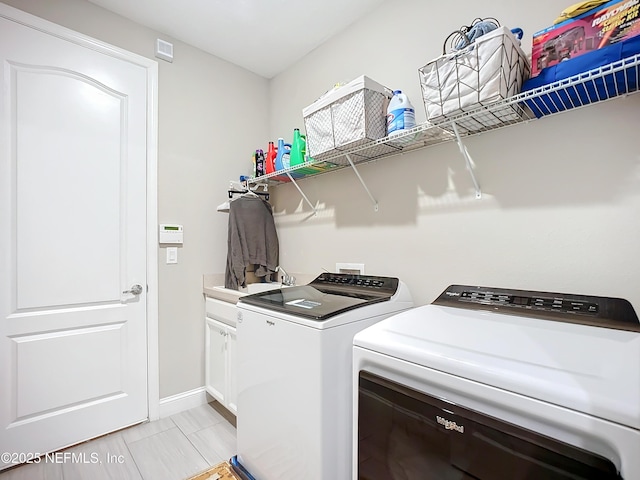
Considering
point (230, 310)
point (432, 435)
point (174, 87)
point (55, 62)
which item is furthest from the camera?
point (174, 87)

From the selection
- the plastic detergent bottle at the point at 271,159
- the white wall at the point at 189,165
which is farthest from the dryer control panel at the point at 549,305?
the white wall at the point at 189,165

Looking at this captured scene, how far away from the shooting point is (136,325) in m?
2.13

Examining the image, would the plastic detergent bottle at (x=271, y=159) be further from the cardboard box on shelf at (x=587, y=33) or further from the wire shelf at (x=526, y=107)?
the cardboard box on shelf at (x=587, y=33)

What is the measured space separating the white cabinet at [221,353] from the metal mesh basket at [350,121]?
3.89 ft

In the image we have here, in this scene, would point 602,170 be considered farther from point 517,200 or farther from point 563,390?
point 563,390

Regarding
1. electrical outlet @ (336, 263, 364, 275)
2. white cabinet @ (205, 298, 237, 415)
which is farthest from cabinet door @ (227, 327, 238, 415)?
electrical outlet @ (336, 263, 364, 275)

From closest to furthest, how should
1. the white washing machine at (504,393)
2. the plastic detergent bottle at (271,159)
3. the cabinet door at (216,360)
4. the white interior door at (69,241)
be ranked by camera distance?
1. the white washing machine at (504,393)
2. the white interior door at (69,241)
3. the cabinet door at (216,360)
4. the plastic detergent bottle at (271,159)

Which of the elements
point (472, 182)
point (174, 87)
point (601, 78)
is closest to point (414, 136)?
point (472, 182)

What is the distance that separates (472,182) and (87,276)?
2.33m

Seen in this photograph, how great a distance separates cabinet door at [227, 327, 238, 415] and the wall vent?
202 centimetres

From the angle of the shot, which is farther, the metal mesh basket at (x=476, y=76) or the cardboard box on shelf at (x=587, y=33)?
the metal mesh basket at (x=476, y=76)

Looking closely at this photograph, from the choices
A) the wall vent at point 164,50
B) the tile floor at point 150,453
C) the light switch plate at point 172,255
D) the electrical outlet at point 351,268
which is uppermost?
the wall vent at point 164,50

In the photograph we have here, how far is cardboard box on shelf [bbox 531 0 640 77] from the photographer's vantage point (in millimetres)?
916

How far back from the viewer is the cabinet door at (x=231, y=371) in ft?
6.52
